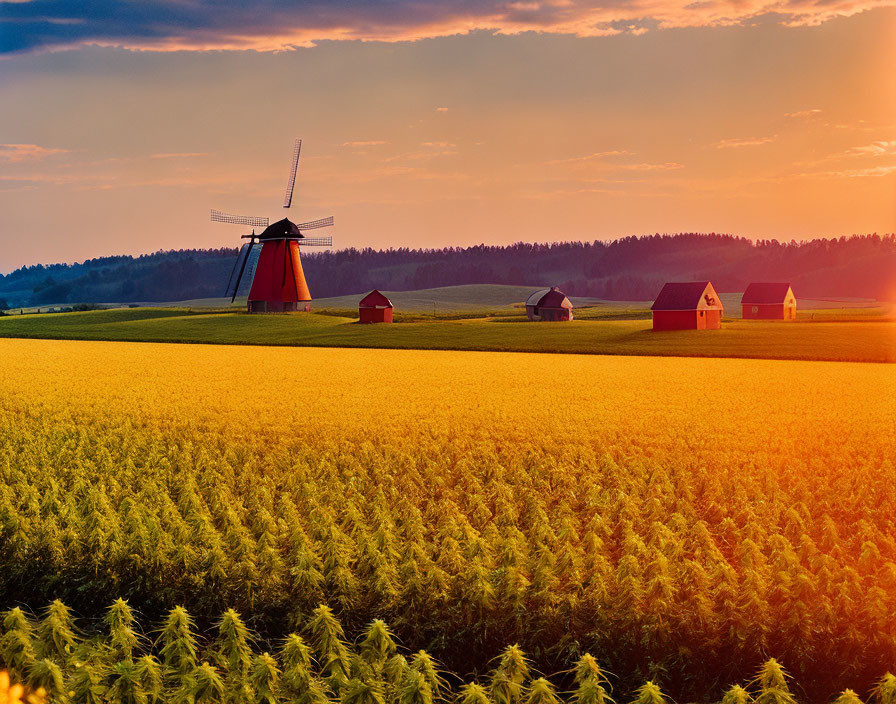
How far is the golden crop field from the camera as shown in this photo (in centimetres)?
1222

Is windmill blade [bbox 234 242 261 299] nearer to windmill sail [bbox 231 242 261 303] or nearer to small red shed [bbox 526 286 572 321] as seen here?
windmill sail [bbox 231 242 261 303]

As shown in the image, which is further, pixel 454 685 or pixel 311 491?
pixel 311 491

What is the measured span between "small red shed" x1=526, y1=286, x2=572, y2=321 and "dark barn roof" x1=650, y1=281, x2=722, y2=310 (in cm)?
2767

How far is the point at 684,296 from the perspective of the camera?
87812mm

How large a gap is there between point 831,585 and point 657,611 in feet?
8.53

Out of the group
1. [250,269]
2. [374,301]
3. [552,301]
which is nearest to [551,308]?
[552,301]

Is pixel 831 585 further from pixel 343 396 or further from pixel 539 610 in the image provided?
pixel 343 396

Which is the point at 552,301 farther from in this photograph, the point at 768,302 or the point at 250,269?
the point at 250,269

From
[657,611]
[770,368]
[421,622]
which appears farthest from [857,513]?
[770,368]

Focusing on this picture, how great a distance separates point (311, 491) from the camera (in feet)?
59.2

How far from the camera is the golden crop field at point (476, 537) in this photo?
1222 centimetres

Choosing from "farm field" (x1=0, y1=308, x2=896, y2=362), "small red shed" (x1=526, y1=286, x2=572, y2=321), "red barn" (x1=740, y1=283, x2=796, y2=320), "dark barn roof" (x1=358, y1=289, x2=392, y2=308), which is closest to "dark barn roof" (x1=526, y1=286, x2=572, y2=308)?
"small red shed" (x1=526, y1=286, x2=572, y2=321)

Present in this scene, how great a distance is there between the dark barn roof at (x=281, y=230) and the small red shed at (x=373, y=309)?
13.7m

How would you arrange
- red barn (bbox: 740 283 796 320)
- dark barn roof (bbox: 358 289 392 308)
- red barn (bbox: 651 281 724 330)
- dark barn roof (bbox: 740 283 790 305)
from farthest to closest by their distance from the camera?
dark barn roof (bbox: 740 283 790 305) → red barn (bbox: 740 283 796 320) → dark barn roof (bbox: 358 289 392 308) → red barn (bbox: 651 281 724 330)
